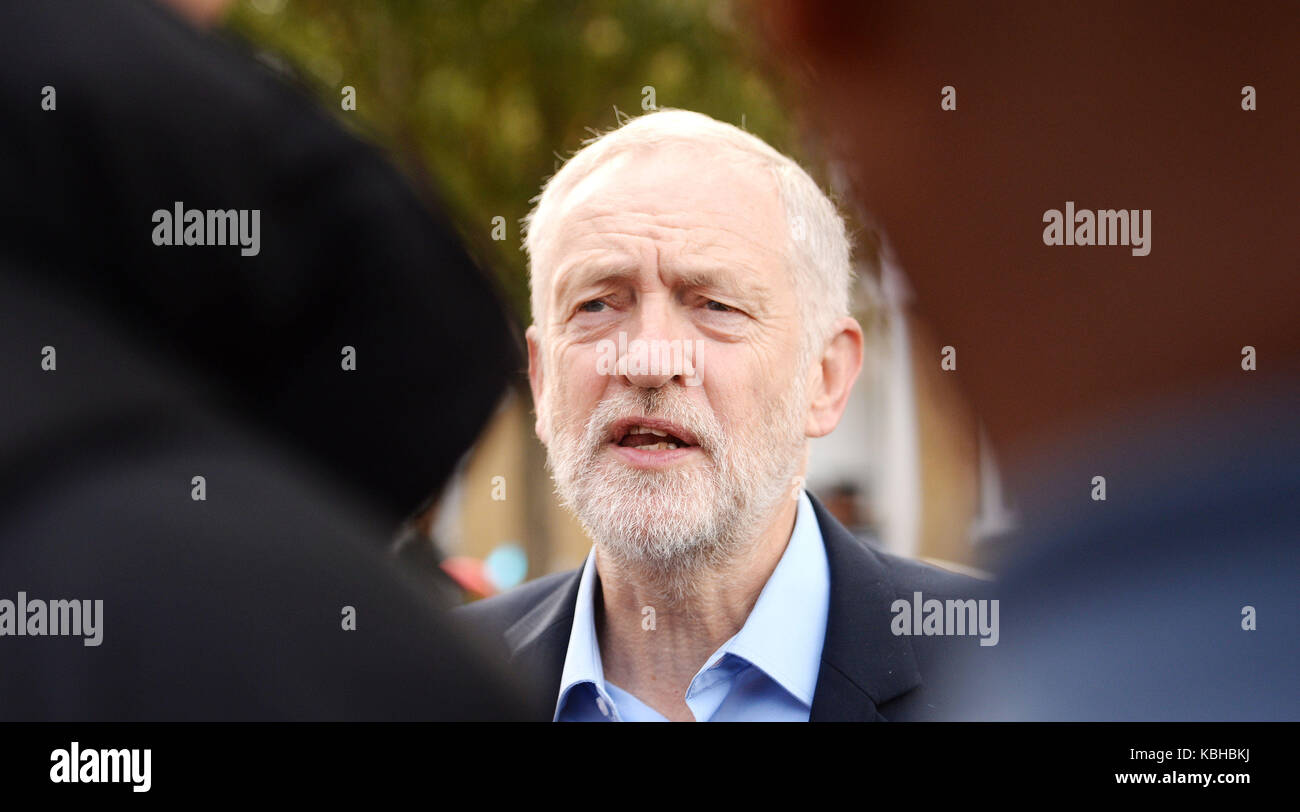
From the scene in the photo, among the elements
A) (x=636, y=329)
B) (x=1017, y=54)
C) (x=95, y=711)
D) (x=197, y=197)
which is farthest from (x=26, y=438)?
(x=1017, y=54)

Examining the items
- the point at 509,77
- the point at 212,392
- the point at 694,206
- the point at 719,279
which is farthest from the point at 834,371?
the point at 212,392

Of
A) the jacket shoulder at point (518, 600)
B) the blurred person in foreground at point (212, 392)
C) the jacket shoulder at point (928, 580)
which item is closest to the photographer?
the blurred person in foreground at point (212, 392)

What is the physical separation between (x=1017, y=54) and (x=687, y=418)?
1058 millimetres

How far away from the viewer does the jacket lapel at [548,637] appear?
94.7 inches

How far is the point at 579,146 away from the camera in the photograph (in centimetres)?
251

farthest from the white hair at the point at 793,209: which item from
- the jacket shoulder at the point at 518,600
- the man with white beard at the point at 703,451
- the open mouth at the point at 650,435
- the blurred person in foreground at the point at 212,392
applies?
the blurred person in foreground at the point at 212,392

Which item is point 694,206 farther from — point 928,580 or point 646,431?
point 928,580

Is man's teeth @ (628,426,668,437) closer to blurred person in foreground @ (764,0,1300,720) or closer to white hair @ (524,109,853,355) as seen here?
white hair @ (524,109,853,355)

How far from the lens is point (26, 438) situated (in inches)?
25.3

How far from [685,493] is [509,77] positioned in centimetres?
109

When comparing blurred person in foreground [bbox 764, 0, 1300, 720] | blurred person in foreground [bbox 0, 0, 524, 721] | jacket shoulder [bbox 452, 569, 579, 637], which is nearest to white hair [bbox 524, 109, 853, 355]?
blurred person in foreground [bbox 764, 0, 1300, 720]

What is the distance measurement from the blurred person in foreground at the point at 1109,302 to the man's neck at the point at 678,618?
0.49m

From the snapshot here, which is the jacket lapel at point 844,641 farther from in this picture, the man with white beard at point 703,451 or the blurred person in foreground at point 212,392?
the blurred person in foreground at point 212,392

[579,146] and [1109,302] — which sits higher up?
[579,146]
